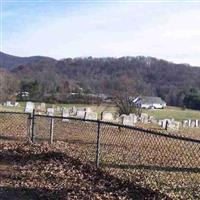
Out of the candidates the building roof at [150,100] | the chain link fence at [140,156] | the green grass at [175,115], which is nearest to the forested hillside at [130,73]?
the building roof at [150,100]

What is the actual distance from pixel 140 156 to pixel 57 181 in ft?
15.0

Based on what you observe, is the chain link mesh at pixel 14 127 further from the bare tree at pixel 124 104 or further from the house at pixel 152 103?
the house at pixel 152 103

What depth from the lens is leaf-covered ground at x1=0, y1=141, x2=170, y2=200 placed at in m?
8.05

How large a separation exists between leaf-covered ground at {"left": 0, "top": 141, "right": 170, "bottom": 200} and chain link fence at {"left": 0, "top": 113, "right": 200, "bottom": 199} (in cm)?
36

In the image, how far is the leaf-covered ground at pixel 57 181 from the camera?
805 centimetres

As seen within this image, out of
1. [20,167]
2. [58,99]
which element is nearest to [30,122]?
[20,167]

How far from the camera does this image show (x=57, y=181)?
9.24 metres

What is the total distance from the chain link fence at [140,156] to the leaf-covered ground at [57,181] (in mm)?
359

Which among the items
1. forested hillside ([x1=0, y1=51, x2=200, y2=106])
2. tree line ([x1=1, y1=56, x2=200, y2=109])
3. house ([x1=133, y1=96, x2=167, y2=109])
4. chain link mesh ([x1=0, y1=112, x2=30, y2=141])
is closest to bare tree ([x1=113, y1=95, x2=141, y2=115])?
chain link mesh ([x1=0, y1=112, x2=30, y2=141])

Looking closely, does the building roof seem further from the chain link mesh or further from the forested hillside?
the chain link mesh

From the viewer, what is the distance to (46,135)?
60.8ft

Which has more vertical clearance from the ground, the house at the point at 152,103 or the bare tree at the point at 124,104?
the bare tree at the point at 124,104

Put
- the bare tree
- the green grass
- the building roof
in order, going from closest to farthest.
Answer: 1. the bare tree
2. the building roof
3. the green grass

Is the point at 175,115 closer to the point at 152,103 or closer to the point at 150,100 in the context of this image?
the point at 150,100
